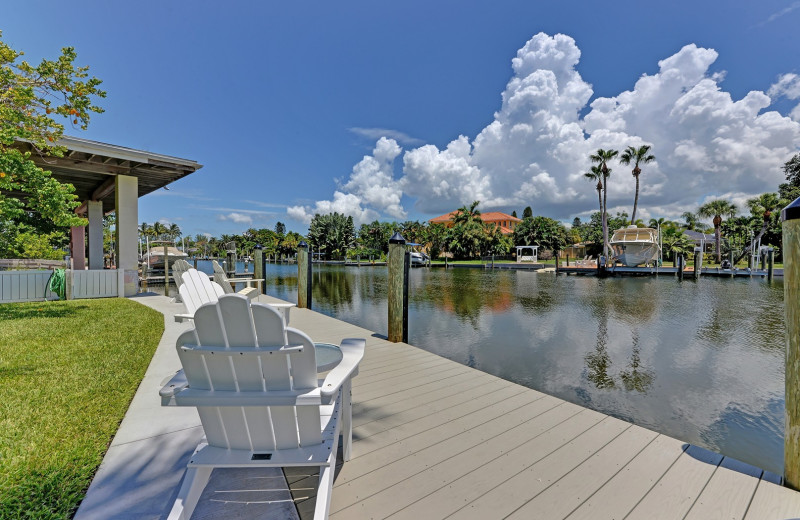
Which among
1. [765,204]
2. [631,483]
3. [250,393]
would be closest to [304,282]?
[250,393]

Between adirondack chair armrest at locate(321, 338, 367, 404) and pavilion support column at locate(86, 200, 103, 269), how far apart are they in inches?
544

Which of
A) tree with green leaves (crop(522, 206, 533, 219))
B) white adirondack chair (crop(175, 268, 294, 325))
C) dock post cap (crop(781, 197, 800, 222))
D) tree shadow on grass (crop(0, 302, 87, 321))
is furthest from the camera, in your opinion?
tree with green leaves (crop(522, 206, 533, 219))

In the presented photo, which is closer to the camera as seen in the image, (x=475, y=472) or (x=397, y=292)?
(x=475, y=472)

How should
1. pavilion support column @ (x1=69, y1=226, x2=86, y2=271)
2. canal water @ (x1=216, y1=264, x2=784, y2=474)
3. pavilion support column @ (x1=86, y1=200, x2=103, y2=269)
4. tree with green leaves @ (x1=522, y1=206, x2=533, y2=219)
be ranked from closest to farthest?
canal water @ (x1=216, y1=264, x2=784, y2=474), pavilion support column @ (x1=86, y1=200, x2=103, y2=269), pavilion support column @ (x1=69, y1=226, x2=86, y2=271), tree with green leaves @ (x1=522, y1=206, x2=533, y2=219)

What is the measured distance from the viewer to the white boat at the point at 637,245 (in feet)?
86.7

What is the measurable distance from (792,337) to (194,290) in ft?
12.5

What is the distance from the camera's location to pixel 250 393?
1.20 meters

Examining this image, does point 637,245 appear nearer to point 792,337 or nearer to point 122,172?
point 792,337

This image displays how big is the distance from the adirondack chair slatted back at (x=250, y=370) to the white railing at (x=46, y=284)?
9.92m

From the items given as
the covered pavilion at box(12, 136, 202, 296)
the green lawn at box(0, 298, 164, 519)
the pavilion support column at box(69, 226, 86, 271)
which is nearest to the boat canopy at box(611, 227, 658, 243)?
the covered pavilion at box(12, 136, 202, 296)

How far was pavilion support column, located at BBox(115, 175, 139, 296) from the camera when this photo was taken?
866cm

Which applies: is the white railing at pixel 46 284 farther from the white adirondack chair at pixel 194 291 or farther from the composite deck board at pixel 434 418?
the composite deck board at pixel 434 418

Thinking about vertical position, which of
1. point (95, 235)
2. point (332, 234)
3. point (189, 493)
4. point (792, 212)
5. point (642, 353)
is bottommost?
point (642, 353)

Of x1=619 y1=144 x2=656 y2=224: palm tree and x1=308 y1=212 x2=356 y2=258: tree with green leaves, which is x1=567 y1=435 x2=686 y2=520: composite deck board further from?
x1=308 y1=212 x2=356 y2=258: tree with green leaves
